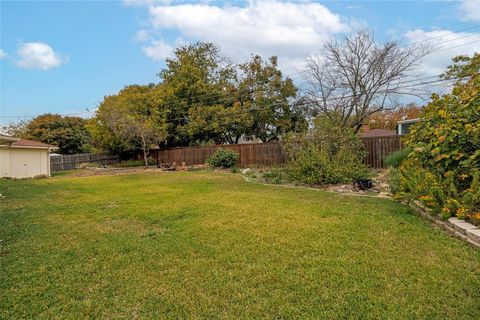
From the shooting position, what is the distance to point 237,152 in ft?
54.5

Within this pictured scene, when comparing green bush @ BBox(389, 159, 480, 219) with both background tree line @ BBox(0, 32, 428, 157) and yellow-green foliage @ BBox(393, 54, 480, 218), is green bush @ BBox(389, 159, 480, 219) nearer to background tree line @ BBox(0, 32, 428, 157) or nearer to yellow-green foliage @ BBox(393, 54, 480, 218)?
yellow-green foliage @ BBox(393, 54, 480, 218)

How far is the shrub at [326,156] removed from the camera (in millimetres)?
8828

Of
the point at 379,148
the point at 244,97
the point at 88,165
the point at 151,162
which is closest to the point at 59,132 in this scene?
the point at 88,165

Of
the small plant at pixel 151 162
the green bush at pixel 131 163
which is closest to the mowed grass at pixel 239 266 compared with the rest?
the small plant at pixel 151 162

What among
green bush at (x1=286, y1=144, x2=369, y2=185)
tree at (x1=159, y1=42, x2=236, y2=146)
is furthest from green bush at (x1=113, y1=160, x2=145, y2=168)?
green bush at (x1=286, y1=144, x2=369, y2=185)

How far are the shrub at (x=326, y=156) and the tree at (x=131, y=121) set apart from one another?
11613 millimetres

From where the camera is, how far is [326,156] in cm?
919

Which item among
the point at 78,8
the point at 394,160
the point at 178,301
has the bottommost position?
the point at 178,301

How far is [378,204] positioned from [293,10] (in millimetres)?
7363

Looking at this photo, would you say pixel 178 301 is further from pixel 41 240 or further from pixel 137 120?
pixel 137 120

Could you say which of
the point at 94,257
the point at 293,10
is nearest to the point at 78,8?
the point at 293,10

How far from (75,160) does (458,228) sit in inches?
955

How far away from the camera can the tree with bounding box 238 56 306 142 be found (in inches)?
790

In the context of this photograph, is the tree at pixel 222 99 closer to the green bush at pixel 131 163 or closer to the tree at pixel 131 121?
the tree at pixel 131 121
